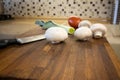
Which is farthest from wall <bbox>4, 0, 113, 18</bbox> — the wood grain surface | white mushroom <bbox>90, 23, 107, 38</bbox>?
the wood grain surface

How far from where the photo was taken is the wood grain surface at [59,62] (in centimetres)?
37

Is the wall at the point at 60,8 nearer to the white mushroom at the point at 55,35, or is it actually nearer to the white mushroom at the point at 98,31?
the white mushroom at the point at 98,31

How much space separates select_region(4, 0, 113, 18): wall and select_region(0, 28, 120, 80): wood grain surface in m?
0.92

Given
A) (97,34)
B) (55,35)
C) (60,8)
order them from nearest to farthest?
1. (55,35)
2. (97,34)
3. (60,8)

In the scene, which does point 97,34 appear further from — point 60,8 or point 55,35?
point 60,8

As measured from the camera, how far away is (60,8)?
1.54 m

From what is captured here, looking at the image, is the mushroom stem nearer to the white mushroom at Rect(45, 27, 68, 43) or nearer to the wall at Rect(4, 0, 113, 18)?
the white mushroom at Rect(45, 27, 68, 43)

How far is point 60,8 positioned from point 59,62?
3.77 ft

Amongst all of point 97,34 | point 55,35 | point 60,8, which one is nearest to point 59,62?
point 55,35

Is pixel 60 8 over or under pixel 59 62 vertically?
over

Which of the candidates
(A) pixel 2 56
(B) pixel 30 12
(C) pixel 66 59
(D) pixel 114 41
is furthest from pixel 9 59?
(B) pixel 30 12

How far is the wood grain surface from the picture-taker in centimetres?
37

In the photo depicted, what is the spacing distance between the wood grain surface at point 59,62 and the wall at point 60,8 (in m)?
0.92

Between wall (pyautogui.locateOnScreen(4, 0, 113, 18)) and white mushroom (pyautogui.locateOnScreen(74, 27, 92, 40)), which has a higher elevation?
wall (pyautogui.locateOnScreen(4, 0, 113, 18))
